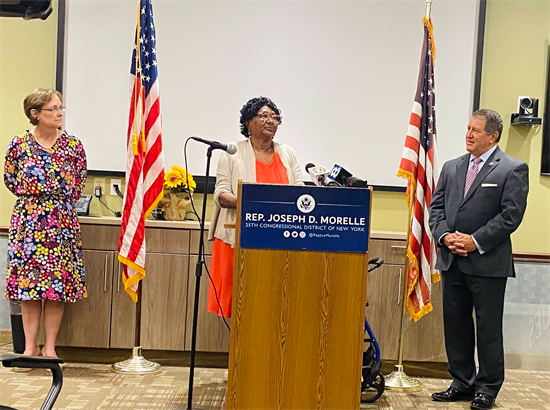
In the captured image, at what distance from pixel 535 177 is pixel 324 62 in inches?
72.1

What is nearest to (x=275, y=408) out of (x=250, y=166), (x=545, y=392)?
(x=250, y=166)

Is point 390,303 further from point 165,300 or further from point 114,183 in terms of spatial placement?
point 114,183

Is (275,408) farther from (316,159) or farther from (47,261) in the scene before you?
(316,159)

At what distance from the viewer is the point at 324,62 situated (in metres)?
Result: 5.09

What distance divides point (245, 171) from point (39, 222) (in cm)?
139

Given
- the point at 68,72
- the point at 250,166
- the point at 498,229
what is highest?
the point at 68,72

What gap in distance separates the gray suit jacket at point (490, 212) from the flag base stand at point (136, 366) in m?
2.03

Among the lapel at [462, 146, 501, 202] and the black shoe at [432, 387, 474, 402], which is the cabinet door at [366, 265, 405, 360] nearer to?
the black shoe at [432, 387, 474, 402]

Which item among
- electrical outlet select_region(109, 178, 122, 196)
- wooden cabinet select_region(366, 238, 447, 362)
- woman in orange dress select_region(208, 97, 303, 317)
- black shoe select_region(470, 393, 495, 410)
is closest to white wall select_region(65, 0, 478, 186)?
electrical outlet select_region(109, 178, 122, 196)

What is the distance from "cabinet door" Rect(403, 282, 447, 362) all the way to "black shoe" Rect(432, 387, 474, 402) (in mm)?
518

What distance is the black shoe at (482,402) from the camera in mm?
3938

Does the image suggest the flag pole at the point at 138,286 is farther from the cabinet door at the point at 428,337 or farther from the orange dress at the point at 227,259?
the cabinet door at the point at 428,337

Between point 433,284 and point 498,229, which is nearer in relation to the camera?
point 498,229

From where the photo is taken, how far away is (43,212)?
4.32 metres
